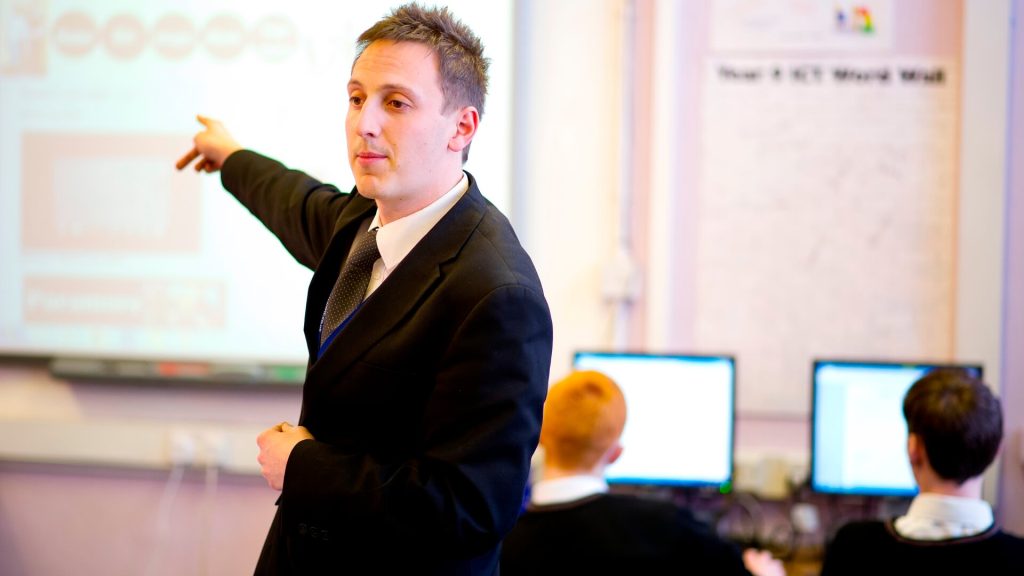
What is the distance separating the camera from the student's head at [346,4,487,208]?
47.5 inches

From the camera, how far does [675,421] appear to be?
269 cm

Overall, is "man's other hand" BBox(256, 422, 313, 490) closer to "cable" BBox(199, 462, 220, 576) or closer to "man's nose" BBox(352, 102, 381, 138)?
"man's nose" BBox(352, 102, 381, 138)

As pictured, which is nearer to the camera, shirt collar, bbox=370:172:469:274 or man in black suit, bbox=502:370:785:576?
shirt collar, bbox=370:172:469:274

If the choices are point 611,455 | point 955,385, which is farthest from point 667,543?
point 955,385

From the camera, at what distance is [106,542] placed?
320 cm

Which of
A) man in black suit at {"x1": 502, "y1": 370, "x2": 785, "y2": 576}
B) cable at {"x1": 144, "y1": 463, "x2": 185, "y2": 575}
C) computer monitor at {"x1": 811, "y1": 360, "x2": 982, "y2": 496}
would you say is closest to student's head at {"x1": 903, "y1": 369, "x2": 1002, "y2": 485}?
man in black suit at {"x1": 502, "y1": 370, "x2": 785, "y2": 576}

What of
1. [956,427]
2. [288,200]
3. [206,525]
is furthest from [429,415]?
[206,525]

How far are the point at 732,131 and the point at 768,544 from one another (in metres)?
1.16

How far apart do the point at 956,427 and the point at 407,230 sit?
1179mm

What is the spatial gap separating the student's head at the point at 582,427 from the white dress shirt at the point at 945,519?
561 mm

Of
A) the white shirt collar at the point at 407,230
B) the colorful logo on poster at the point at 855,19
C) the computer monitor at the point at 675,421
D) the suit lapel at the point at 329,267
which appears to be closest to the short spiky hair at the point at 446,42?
the white shirt collar at the point at 407,230

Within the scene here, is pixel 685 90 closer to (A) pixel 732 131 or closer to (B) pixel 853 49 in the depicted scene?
(A) pixel 732 131

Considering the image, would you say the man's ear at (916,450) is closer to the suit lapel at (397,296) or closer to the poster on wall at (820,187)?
the poster on wall at (820,187)

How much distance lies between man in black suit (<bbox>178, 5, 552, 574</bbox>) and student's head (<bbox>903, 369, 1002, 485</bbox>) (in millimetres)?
1007
